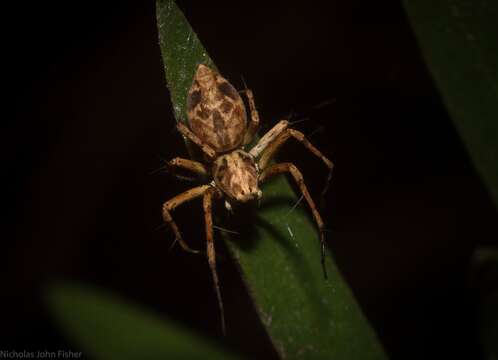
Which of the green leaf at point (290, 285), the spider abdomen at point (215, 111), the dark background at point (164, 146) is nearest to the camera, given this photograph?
the green leaf at point (290, 285)

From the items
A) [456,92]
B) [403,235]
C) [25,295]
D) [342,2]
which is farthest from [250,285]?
[342,2]

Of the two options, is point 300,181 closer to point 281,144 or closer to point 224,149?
point 281,144

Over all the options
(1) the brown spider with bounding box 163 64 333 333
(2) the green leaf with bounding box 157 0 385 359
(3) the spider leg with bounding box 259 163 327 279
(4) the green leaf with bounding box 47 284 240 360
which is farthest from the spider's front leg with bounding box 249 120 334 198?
(4) the green leaf with bounding box 47 284 240 360

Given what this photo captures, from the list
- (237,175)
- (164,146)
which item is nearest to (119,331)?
(237,175)

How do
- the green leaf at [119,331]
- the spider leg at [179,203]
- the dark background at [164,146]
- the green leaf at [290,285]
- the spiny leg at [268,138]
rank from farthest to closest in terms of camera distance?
the dark background at [164,146]
the spiny leg at [268,138]
the spider leg at [179,203]
the green leaf at [290,285]
the green leaf at [119,331]

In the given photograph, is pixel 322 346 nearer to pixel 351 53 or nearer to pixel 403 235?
pixel 403 235

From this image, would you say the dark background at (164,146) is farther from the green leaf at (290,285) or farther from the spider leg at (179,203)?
the green leaf at (290,285)

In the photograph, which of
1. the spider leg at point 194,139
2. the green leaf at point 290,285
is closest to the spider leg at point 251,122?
the spider leg at point 194,139

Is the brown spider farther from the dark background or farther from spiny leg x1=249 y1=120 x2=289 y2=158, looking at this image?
the dark background
